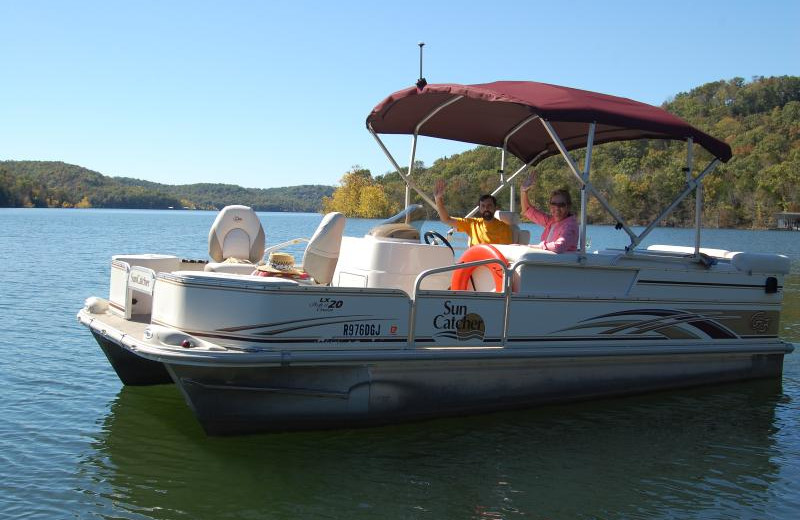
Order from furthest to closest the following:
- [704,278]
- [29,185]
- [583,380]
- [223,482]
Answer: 1. [29,185]
2. [704,278]
3. [583,380]
4. [223,482]

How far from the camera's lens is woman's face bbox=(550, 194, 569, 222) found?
7578 millimetres

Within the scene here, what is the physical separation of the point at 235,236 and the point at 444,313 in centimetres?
346

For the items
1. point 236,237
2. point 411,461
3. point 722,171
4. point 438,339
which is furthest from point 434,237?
point 722,171

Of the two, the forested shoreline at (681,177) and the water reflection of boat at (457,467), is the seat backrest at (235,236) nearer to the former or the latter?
the water reflection of boat at (457,467)

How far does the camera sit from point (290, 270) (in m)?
7.59

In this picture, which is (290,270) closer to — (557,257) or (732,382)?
(557,257)

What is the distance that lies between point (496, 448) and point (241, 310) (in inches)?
98.1

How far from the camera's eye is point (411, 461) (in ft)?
20.3

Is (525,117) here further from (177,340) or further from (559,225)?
(177,340)

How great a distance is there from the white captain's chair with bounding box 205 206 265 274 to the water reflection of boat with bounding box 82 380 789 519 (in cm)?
190

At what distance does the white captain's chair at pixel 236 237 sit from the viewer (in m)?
8.95

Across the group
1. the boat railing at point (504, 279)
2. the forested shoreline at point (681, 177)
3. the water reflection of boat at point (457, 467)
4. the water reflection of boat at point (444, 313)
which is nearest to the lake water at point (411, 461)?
the water reflection of boat at point (457, 467)

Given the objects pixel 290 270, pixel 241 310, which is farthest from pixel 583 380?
pixel 241 310

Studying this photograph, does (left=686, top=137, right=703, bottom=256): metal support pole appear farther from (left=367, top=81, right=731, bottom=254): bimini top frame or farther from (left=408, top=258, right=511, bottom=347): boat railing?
(left=408, top=258, right=511, bottom=347): boat railing
